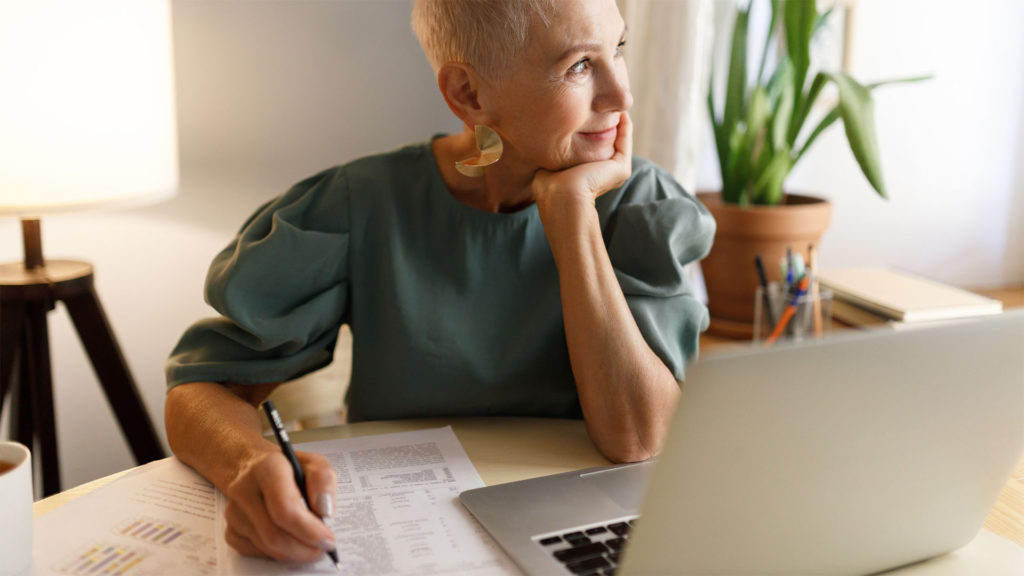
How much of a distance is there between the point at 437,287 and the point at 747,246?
900 millimetres

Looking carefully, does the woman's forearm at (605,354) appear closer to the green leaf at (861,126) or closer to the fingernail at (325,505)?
the fingernail at (325,505)

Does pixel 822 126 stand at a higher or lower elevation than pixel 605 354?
higher

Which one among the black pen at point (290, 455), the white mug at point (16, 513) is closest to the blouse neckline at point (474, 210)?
the black pen at point (290, 455)

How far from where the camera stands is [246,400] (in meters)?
1.06

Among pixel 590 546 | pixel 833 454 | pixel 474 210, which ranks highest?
pixel 474 210

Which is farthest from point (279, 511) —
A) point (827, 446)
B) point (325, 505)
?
point (827, 446)

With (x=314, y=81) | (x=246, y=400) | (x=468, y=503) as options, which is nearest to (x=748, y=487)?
(x=468, y=503)

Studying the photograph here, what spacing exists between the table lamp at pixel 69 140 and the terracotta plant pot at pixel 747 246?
1.07 m

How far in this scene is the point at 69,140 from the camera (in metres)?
1.24

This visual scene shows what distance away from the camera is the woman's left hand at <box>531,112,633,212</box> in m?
1.03

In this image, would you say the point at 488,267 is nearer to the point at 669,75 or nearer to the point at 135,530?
the point at 135,530

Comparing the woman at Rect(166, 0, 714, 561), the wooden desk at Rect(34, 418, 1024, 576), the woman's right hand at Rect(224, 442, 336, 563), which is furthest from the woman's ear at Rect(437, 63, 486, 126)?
the woman's right hand at Rect(224, 442, 336, 563)

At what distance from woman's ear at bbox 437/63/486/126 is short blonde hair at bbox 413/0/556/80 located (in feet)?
0.04

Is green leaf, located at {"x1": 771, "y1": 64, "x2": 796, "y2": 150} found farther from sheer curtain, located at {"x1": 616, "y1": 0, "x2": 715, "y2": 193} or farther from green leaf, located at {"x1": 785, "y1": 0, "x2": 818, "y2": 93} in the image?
sheer curtain, located at {"x1": 616, "y1": 0, "x2": 715, "y2": 193}
